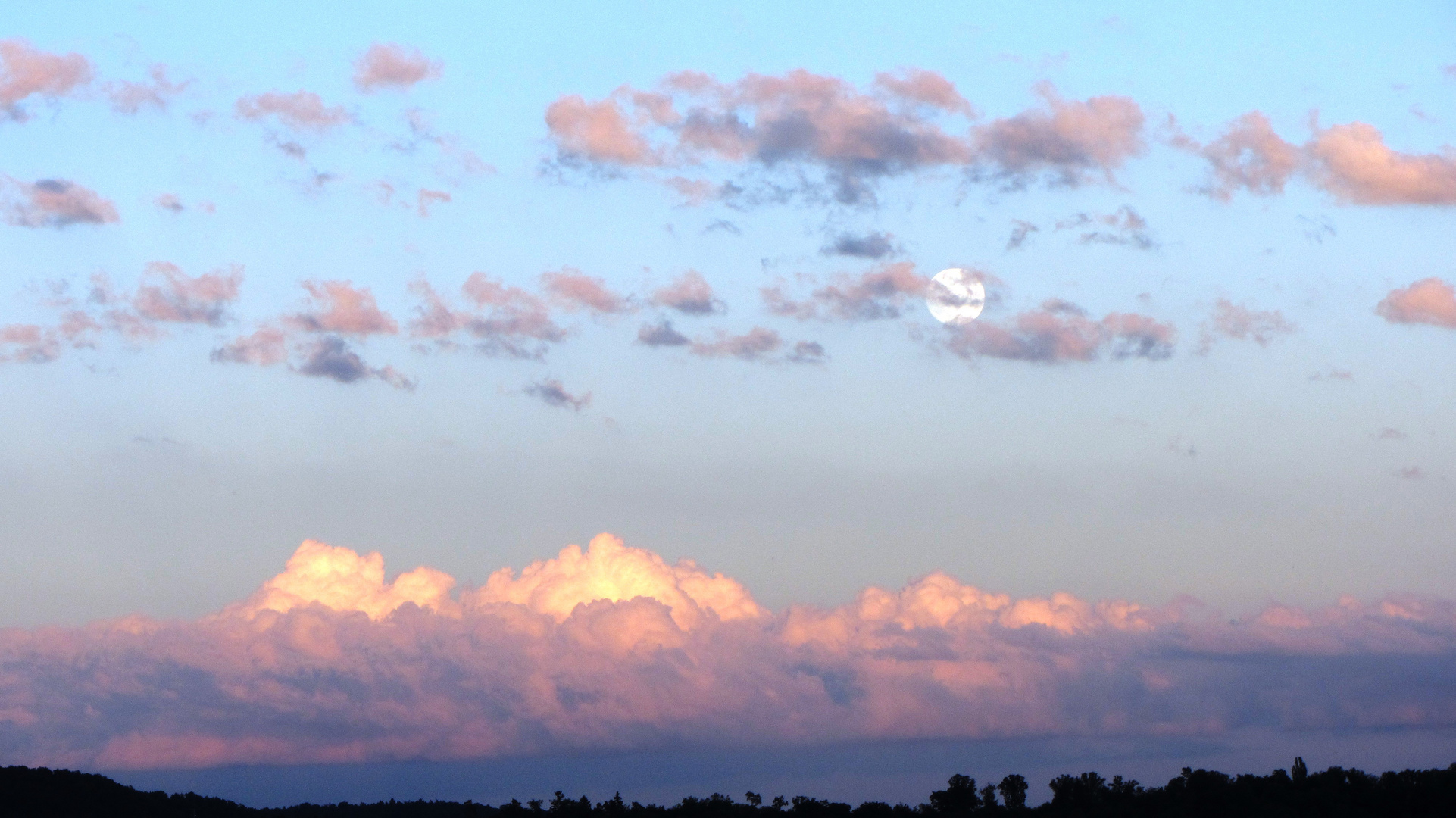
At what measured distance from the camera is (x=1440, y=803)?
192m

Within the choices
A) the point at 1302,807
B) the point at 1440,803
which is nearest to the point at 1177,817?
the point at 1302,807

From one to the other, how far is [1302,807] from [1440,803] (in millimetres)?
16724

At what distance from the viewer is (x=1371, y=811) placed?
19250cm

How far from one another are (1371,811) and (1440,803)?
853 cm

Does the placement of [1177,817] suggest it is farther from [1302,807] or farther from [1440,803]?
[1440,803]

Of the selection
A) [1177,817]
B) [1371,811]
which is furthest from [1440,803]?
[1177,817]

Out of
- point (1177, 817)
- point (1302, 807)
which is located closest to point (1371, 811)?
point (1302, 807)

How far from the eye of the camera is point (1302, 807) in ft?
636

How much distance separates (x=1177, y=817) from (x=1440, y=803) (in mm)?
32015

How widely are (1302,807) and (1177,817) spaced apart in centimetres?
1547

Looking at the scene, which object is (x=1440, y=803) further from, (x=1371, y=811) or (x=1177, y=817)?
(x=1177, y=817)
